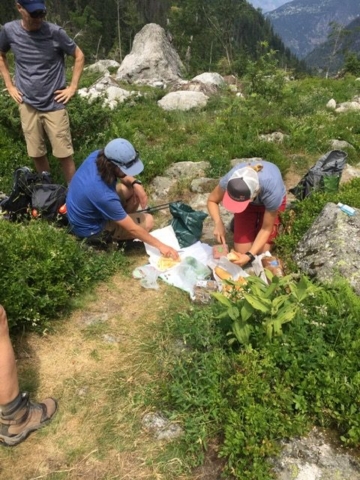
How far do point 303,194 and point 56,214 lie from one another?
11.4ft

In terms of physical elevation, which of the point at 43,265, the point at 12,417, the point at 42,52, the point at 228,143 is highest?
the point at 42,52

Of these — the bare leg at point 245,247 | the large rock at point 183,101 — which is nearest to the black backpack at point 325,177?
the bare leg at point 245,247

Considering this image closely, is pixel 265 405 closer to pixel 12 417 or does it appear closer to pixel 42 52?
pixel 12 417

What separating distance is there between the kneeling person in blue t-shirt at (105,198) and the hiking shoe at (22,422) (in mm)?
2172

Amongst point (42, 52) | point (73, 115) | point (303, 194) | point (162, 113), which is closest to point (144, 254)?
point (303, 194)

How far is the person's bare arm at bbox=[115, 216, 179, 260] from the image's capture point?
175 inches

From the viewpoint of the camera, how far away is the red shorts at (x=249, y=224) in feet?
15.6

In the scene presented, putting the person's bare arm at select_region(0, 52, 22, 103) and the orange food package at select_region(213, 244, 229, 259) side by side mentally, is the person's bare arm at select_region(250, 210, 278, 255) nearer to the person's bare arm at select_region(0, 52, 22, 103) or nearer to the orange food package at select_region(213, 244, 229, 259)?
the orange food package at select_region(213, 244, 229, 259)

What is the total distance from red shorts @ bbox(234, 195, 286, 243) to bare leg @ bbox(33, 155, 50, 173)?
10.2ft

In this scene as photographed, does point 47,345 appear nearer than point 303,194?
Yes

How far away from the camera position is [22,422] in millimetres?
2777

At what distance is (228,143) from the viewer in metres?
8.05

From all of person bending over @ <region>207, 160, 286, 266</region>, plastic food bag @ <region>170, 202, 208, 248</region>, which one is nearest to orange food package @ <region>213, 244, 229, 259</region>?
person bending over @ <region>207, 160, 286, 266</region>

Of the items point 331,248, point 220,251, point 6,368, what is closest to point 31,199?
point 220,251
